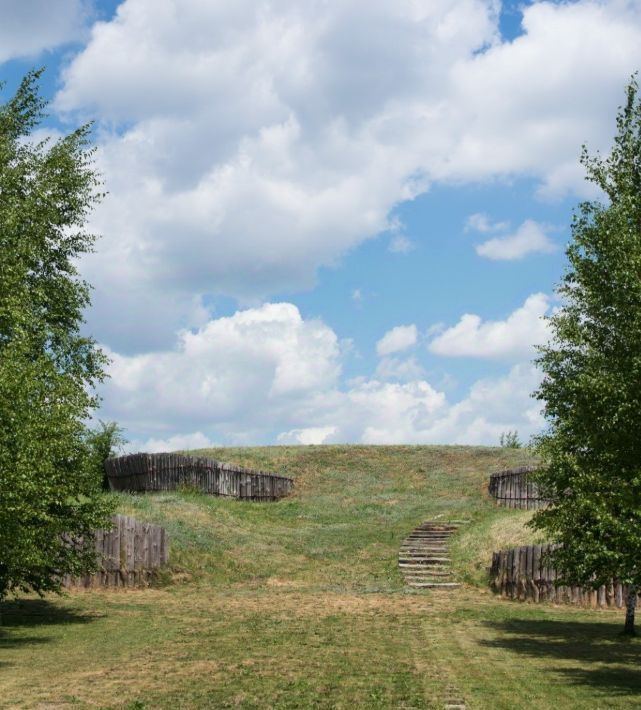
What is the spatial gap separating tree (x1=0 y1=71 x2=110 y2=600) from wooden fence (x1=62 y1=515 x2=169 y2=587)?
1.42m

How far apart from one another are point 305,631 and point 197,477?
32541 mm

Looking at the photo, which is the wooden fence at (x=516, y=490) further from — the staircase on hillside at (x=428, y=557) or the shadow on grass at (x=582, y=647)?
the shadow on grass at (x=582, y=647)

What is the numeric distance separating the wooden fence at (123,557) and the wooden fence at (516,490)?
79.5 feet

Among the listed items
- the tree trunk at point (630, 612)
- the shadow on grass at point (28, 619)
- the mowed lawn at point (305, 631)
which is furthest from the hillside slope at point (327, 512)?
the tree trunk at point (630, 612)

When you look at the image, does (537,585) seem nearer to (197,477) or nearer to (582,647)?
(582,647)

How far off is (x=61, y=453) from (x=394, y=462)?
45315 millimetres

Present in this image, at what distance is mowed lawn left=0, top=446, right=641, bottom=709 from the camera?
16.5 meters

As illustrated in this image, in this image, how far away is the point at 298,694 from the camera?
15.9m

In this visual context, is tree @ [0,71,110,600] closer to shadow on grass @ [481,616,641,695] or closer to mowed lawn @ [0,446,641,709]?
mowed lawn @ [0,446,641,709]

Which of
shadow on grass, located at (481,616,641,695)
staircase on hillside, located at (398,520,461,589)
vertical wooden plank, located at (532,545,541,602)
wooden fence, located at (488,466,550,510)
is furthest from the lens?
wooden fence, located at (488,466,550,510)

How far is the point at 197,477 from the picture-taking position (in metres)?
56.6

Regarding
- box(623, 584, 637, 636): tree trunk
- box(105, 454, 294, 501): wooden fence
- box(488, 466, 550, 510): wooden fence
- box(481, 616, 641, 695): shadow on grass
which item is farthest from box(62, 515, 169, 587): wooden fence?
box(488, 466, 550, 510): wooden fence

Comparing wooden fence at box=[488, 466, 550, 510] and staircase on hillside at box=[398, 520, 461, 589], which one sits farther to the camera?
wooden fence at box=[488, 466, 550, 510]

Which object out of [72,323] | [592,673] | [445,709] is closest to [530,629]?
[592,673]
